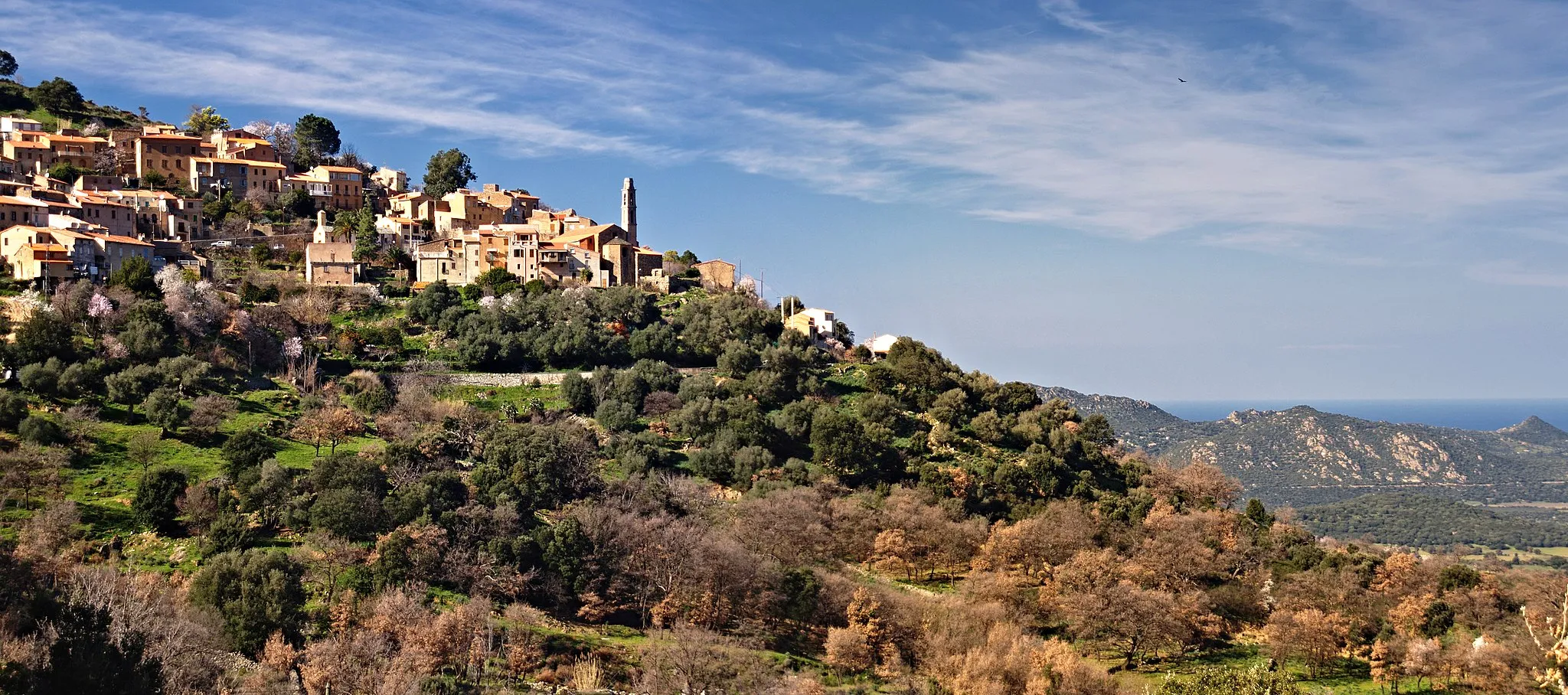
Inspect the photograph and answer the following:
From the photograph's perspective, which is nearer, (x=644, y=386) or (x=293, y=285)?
(x=644, y=386)

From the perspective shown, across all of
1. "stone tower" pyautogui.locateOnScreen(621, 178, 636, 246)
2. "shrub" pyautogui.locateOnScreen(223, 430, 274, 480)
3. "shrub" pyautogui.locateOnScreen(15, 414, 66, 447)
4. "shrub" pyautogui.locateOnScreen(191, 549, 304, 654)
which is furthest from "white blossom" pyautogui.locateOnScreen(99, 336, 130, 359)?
"stone tower" pyautogui.locateOnScreen(621, 178, 636, 246)

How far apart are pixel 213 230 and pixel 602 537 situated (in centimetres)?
3857

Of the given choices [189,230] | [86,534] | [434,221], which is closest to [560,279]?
[434,221]

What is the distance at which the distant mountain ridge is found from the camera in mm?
117688

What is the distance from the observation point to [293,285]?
5769 cm

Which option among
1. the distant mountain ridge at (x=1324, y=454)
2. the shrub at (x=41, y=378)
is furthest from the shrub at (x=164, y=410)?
the distant mountain ridge at (x=1324, y=454)

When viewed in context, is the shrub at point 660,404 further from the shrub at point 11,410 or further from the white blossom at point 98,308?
the shrub at point 11,410

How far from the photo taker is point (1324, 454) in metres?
123

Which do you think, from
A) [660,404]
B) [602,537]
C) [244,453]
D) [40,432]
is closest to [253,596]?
[602,537]

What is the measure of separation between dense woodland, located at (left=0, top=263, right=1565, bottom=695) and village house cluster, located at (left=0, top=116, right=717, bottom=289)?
16.1 ft

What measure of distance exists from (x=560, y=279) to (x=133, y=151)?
26020mm

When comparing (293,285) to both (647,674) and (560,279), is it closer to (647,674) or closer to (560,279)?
(560,279)

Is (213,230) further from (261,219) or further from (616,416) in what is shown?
(616,416)

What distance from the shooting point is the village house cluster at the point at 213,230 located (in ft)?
184
